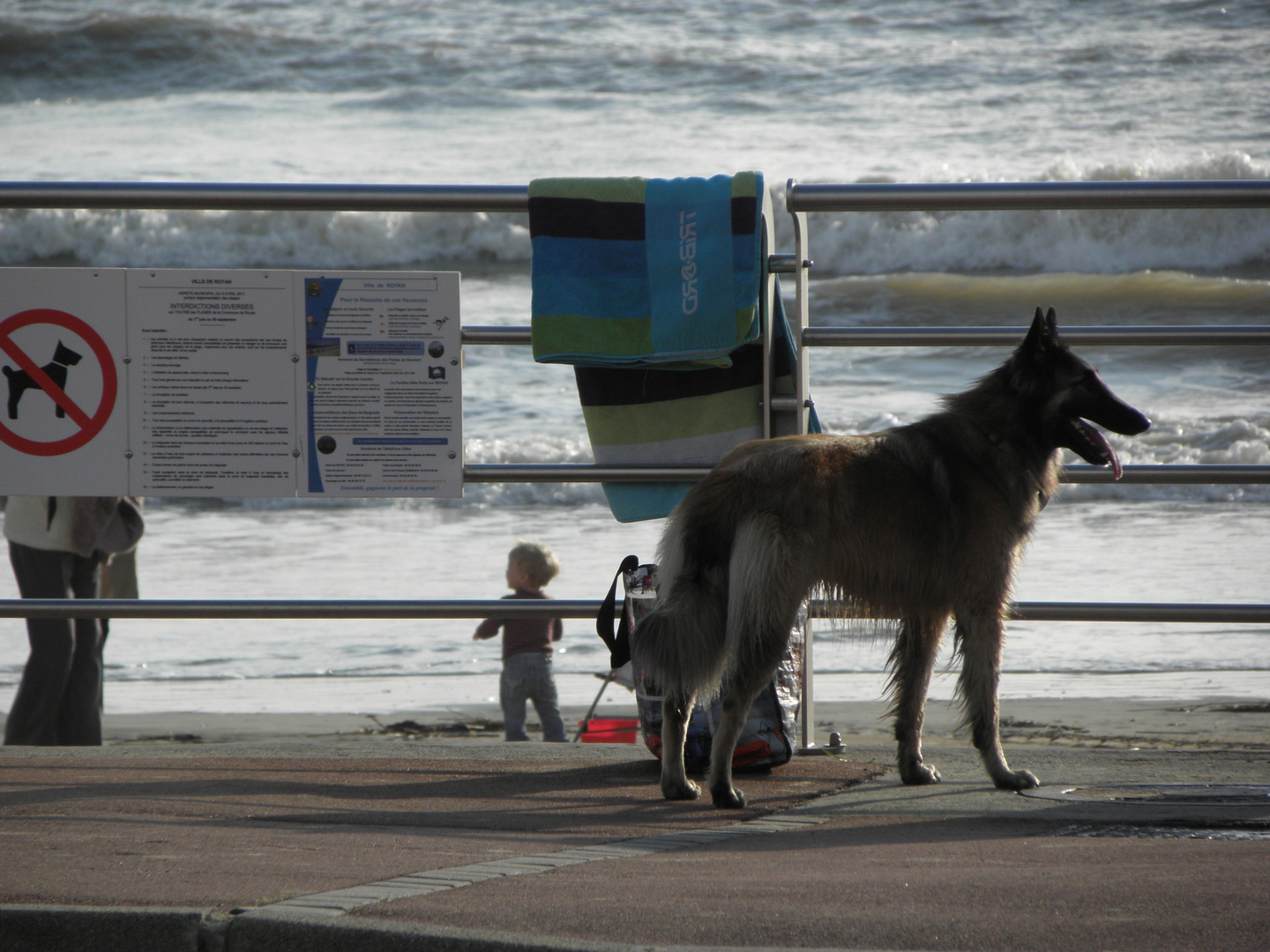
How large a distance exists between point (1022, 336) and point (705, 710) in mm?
1498

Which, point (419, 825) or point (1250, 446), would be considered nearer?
point (419, 825)

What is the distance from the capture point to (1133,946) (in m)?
2.13

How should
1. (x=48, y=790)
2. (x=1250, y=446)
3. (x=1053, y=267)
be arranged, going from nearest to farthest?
(x=48, y=790)
(x=1250, y=446)
(x=1053, y=267)

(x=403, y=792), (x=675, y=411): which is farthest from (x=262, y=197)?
(x=403, y=792)

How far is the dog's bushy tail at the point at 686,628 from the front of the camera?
3352mm

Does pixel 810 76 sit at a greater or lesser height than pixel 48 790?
greater

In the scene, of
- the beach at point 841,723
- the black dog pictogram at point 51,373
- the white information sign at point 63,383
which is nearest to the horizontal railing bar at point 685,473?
the white information sign at point 63,383

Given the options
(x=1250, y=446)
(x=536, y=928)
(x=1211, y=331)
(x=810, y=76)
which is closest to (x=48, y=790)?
(x=536, y=928)

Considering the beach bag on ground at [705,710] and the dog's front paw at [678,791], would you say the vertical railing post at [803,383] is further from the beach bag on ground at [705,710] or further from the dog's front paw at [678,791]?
the dog's front paw at [678,791]

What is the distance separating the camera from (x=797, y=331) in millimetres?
4117

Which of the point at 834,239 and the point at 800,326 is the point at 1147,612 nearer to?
the point at 800,326

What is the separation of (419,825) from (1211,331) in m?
2.74

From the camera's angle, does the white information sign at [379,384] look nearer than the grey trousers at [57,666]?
Yes

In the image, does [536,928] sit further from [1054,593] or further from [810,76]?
[810,76]
